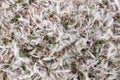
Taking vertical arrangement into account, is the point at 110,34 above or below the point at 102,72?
above

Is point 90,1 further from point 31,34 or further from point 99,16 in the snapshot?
point 31,34

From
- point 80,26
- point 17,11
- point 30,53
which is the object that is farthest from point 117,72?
point 17,11

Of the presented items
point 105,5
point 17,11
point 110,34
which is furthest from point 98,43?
point 17,11

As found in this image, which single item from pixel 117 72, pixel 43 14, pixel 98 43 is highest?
pixel 43 14

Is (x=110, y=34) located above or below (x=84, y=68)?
above

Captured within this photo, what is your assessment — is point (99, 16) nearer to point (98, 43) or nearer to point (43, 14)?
point (98, 43)
